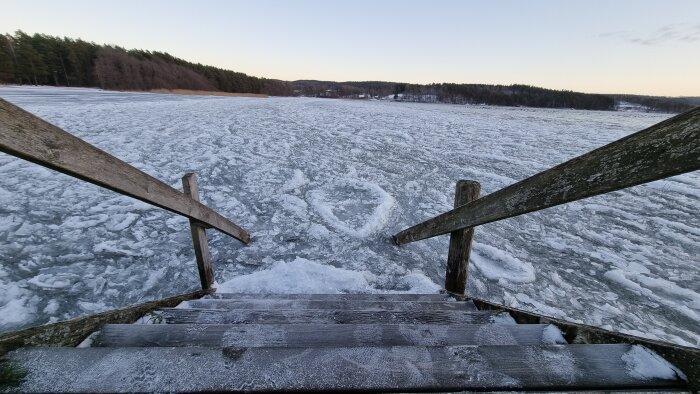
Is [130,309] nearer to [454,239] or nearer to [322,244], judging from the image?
[454,239]

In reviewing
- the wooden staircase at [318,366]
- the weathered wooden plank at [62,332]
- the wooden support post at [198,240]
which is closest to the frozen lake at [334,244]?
the wooden support post at [198,240]

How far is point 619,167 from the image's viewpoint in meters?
1.14

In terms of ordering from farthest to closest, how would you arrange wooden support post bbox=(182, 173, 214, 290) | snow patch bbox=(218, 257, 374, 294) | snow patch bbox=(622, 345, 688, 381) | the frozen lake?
snow patch bbox=(218, 257, 374, 294)
the frozen lake
wooden support post bbox=(182, 173, 214, 290)
snow patch bbox=(622, 345, 688, 381)

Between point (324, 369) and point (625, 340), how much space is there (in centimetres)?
127

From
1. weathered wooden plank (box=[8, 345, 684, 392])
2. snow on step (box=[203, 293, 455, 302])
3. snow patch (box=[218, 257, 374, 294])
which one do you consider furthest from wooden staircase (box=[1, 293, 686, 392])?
snow patch (box=[218, 257, 374, 294])

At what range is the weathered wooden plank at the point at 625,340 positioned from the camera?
115 cm

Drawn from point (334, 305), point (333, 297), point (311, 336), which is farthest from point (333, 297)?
point (311, 336)

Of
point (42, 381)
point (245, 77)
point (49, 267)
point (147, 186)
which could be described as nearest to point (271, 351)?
point (42, 381)

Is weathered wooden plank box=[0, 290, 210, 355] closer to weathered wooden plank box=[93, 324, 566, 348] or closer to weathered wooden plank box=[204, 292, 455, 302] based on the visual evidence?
weathered wooden plank box=[93, 324, 566, 348]

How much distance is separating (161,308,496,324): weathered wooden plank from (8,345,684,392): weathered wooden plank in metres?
0.69

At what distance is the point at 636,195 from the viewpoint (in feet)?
21.6

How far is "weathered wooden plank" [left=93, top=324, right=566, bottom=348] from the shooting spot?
1.43m

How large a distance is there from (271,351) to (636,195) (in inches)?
321

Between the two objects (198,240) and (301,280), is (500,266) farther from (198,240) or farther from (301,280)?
(198,240)
